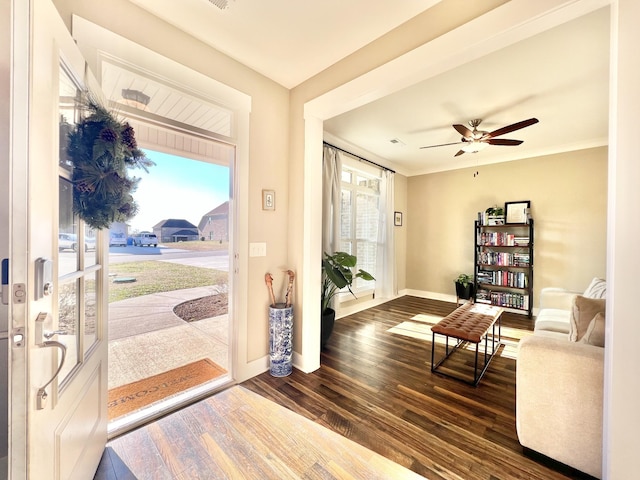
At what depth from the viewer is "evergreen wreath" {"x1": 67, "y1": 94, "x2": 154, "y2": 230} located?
1113mm

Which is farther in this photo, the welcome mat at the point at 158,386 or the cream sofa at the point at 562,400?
the welcome mat at the point at 158,386

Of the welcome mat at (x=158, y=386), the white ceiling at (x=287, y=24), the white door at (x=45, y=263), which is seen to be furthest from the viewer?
the welcome mat at (x=158, y=386)

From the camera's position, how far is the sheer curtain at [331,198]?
143 inches

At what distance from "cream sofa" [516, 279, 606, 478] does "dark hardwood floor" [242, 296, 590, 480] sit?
121mm

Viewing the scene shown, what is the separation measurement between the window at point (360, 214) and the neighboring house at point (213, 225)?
191 centimetres

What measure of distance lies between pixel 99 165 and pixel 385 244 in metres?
4.47

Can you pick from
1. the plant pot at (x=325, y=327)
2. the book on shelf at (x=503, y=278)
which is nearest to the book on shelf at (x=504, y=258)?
the book on shelf at (x=503, y=278)

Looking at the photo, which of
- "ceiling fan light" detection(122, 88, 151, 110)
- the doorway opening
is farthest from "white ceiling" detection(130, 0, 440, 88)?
the doorway opening

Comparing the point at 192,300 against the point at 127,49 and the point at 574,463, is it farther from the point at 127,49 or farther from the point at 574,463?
the point at 574,463

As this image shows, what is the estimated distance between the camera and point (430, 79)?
247 centimetres

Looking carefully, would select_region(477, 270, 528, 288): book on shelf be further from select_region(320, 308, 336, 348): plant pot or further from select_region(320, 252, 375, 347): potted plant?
select_region(320, 308, 336, 348): plant pot

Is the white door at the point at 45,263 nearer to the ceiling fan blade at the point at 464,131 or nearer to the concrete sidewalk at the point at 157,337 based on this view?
the concrete sidewalk at the point at 157,337

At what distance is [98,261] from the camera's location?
4.66ft

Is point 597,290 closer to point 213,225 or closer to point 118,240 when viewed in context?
point 213,225
